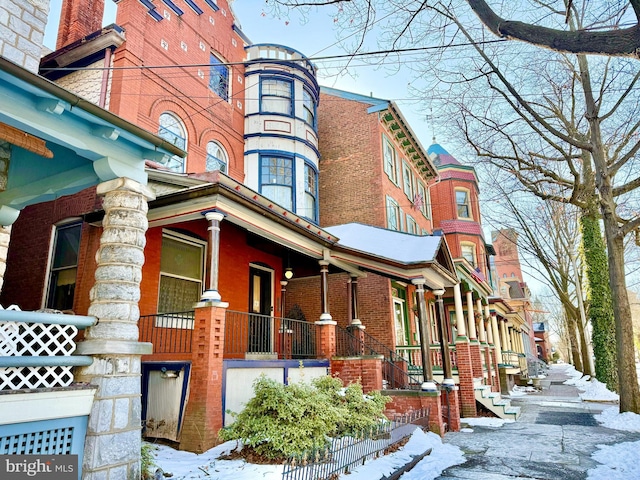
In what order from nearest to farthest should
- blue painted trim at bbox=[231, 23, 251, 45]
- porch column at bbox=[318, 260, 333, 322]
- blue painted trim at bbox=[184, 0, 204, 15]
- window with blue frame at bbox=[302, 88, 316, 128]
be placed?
porch column at bbox=[318, 260, 333, 322], blue painted trim at bbox=[184, 0, 204, 15], blue painted trim at bbox=[231, 23, 251, 45], window with blue frame at bbox=[302, 88, 316, 128]

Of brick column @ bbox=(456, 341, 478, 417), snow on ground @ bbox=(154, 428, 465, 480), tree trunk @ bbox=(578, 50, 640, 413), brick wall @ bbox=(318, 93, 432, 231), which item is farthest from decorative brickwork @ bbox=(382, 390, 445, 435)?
brick wall @ bbox=(318, 93, 432, 231)

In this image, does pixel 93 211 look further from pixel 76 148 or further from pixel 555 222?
pixel 555 222

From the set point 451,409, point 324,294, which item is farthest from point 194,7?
point 451,409

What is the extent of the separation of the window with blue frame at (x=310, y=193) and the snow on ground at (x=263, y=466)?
818 centimetres

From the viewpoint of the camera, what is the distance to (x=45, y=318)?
4.34 m

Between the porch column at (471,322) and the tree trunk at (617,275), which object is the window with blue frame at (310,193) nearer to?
the porch column at (471,322)

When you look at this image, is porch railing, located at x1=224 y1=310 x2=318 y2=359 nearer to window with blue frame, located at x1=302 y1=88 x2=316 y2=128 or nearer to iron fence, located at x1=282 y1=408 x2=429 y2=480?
iron fence, located at x1=282 y1=408 x2=429 y2=480

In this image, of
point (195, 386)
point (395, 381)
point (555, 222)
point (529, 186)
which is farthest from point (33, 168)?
point (555, 222)

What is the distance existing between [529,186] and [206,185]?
43.7 feet

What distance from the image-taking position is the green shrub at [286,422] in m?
6.01

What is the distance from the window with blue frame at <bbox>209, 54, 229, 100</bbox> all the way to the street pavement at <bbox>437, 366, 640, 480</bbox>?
1173 cm

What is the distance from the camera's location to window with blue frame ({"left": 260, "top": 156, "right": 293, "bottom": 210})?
14.1 m

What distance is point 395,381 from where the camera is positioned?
1245 centimetres

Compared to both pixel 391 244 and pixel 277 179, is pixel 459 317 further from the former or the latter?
pixel 277 179
